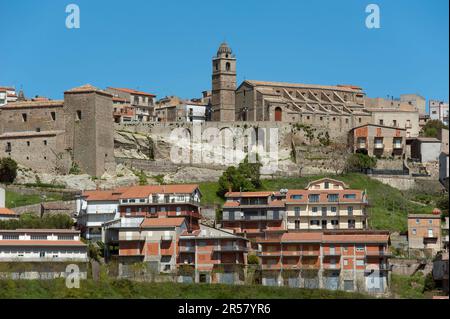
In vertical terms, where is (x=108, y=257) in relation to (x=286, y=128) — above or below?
below

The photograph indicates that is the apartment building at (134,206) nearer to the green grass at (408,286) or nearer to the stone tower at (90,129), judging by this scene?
the stone tower at (90,129)

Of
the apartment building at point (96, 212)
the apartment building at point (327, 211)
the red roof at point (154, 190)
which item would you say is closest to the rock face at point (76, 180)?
the apartment building at point (96, 212)

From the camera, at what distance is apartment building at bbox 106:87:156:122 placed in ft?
378

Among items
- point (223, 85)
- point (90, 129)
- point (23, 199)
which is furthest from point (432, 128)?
point (23, 199)

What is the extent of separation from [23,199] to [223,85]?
960 inches

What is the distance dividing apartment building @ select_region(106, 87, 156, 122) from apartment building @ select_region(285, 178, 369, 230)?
3515 centimetres

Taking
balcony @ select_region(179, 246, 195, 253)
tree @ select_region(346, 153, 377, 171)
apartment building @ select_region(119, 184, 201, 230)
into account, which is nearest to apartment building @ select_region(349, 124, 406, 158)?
tree @ select_region(346, 153, 377, 171)

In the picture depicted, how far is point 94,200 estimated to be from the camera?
262 ft

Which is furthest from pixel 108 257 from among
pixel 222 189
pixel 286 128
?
pixel 286 128

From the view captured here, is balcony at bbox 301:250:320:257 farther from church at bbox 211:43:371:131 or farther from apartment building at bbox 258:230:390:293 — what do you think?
church at bbox 211:43:371:131
